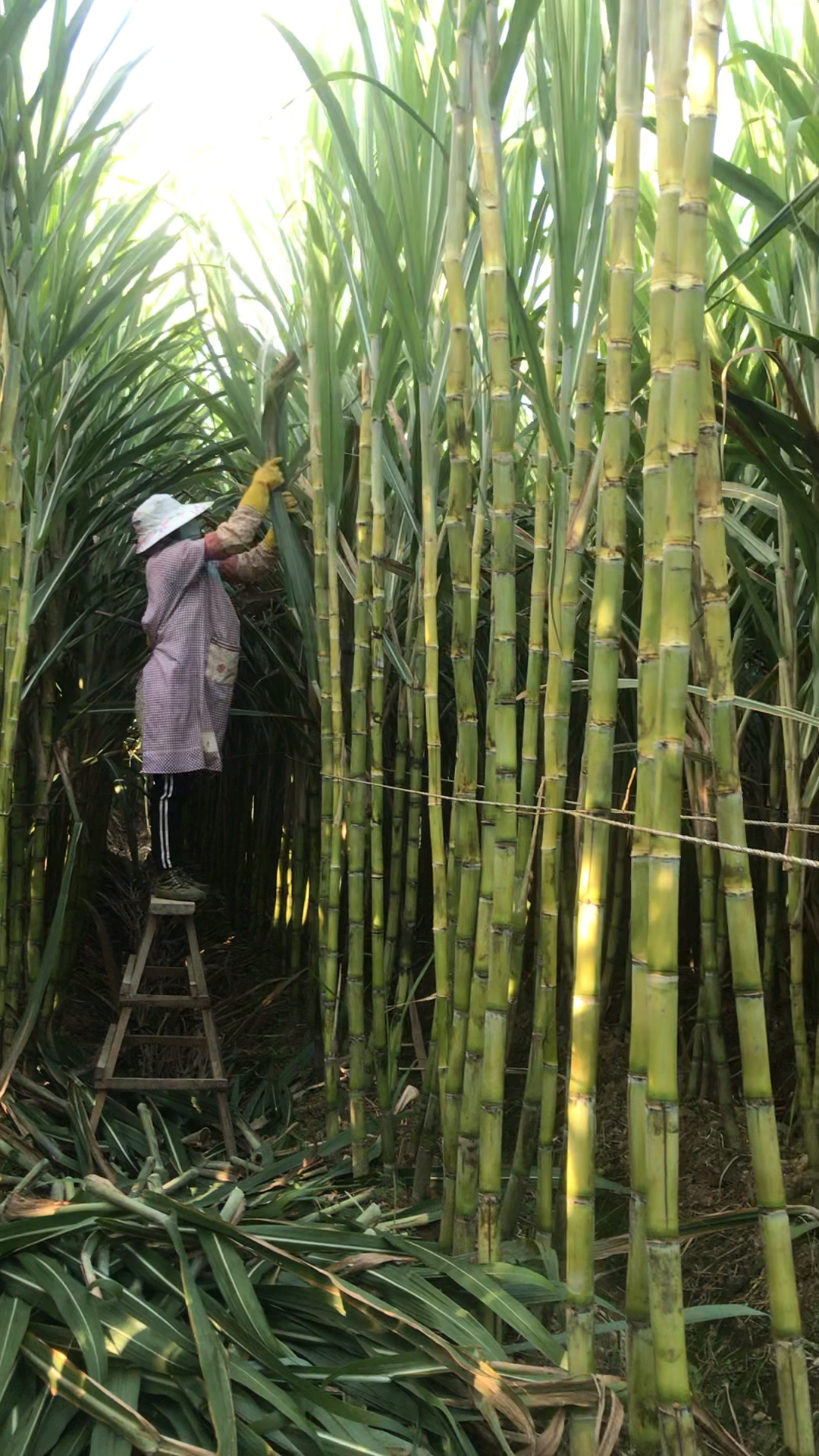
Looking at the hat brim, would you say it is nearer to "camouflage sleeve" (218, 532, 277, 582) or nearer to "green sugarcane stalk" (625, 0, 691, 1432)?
"camouflage sleeve" (218, 532, 277, 582)

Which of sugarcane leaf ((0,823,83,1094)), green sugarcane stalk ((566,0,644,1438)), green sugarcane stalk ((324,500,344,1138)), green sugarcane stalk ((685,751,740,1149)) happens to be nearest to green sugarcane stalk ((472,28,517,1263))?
green sugarcane stalk ((566,0,644,1438))

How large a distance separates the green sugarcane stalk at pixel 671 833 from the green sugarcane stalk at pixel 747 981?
49 mm

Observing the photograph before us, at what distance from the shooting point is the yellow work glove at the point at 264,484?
1.99m

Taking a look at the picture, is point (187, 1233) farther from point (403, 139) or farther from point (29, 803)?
point (403, 139)

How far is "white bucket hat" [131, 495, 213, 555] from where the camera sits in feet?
7.04

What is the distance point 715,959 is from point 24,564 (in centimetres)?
126

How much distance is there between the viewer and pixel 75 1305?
117 cm

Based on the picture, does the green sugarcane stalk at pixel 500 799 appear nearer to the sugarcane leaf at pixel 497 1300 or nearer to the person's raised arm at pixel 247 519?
the sugarcane leaf at pixel 497 1300

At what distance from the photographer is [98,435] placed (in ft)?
6.67

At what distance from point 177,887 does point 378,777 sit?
73 cm

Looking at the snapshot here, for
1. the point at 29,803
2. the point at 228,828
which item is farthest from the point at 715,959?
the point at 228,828

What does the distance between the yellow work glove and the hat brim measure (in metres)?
0.14

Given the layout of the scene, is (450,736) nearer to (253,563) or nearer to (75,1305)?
(253,563)

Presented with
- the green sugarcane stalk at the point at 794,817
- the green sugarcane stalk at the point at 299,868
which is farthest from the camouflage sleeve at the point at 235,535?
the green sugarcane stalk at the point at 794,817
